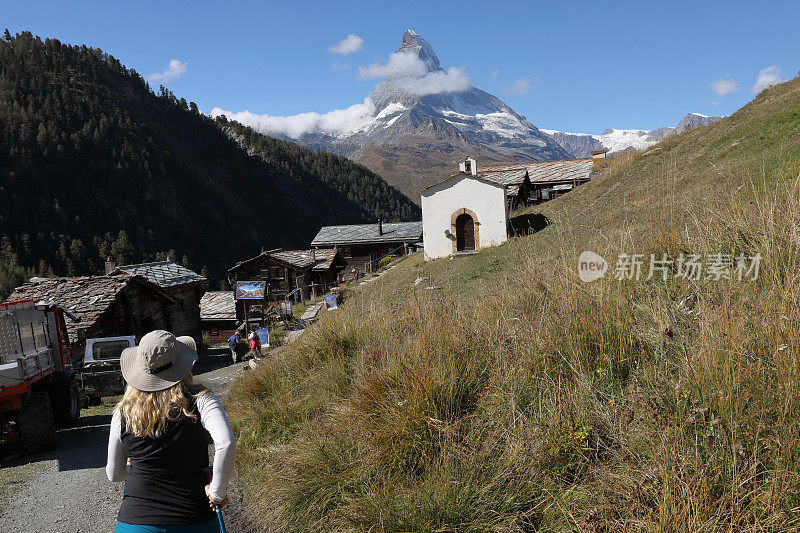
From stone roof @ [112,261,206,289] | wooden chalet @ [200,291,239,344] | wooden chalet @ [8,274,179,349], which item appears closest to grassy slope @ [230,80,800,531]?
wooden chalet @ [8,274,179,349]

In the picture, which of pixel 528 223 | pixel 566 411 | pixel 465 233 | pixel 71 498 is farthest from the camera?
pixel 465 233

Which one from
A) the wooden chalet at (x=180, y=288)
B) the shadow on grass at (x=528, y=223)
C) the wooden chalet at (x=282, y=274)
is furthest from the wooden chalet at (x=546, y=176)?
the wooden chalet at (x=180, y=288)

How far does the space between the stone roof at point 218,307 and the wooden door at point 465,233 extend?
25.9 m

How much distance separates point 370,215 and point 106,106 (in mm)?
74594

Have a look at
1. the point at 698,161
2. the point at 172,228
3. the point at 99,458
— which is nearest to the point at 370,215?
the point at 172,228

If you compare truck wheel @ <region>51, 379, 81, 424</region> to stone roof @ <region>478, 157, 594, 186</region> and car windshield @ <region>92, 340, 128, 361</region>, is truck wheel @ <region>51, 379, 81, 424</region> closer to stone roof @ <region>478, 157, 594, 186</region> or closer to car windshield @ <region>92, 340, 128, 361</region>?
car windshield @ <region>92, 340, 128, 361</region>

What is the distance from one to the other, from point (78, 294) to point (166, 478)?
21.9 m

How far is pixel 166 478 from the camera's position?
286 cm

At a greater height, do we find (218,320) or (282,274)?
(282,274)

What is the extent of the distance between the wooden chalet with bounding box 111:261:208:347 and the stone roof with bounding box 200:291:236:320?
11.7 meters

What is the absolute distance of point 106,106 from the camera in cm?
12044

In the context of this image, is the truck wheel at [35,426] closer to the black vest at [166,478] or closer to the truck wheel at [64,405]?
the truck wheel at [64,405]

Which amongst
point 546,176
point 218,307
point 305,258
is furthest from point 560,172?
point 218,307

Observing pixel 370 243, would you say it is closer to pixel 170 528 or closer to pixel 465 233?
pixel 465 233
